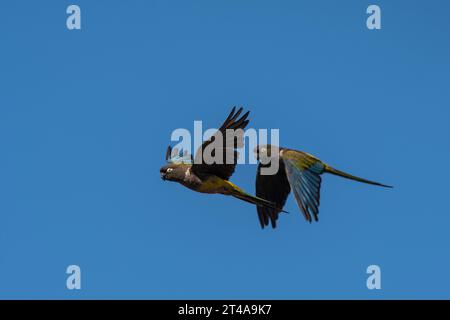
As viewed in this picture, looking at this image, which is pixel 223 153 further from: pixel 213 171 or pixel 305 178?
pixel 305 178

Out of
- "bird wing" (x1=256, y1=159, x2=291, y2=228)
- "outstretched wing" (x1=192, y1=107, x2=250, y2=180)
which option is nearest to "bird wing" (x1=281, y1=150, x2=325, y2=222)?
"bird wing" (x1=256, y1=159, x2=291, y2=228)

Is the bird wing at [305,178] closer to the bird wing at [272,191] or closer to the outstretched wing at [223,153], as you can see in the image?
the bird wing at [272,191]

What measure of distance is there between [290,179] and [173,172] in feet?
9.07

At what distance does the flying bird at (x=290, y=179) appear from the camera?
23.2m

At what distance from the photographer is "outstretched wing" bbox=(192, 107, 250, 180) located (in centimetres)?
2144

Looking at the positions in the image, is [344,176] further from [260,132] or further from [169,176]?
[169,176]

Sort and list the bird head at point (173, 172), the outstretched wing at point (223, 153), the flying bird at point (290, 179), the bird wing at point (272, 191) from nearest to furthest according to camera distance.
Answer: the outstretched wing at point (223, 153) → the bird head at point (173, 172) → the flying bird at point (290, 179) → the bird wing at point (272, 191)

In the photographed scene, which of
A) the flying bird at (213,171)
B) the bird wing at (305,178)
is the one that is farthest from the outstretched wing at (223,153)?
the bird wing at (305,178)

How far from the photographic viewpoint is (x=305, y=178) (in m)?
23.7

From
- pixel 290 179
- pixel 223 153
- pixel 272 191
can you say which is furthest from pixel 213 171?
pixel 272 191

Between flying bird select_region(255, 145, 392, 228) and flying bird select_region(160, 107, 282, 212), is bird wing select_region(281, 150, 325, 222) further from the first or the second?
flying bird select_region(160, 107, 282, 212)

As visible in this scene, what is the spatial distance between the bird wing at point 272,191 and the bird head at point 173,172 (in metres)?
3.00

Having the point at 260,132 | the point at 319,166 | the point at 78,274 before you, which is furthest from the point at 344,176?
the point at 78,274
